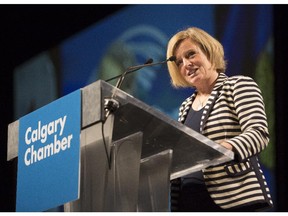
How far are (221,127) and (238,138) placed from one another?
0.13 metres

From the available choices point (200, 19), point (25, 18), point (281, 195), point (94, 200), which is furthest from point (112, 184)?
point (25, 18)

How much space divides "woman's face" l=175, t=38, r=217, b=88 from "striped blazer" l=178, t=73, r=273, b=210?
4.2 inches

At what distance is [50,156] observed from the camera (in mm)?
1815

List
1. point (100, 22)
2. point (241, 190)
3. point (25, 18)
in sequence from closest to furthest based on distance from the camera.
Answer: point (241, 190) → point (100, 22) → point (25, 18)

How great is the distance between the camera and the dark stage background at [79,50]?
3.03 metres

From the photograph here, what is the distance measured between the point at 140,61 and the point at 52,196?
5.63 ft

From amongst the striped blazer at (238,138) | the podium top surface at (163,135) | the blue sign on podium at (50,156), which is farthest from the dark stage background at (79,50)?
the blue sign on podium at (50,156)

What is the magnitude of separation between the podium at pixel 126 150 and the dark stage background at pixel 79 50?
1.19 meters

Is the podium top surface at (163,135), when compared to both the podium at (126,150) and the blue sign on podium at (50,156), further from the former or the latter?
the blue sign on podium at (50,156)

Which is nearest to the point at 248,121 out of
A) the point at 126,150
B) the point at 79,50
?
the point at 126,150

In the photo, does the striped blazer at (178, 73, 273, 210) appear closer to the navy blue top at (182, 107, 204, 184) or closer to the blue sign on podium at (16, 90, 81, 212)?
the navy blue top at (182, 107, 204, 184)

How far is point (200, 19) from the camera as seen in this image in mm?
3311

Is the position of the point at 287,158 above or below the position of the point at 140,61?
below

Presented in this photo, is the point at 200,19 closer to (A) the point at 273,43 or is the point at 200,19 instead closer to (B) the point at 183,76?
(A) the point at 273,43
